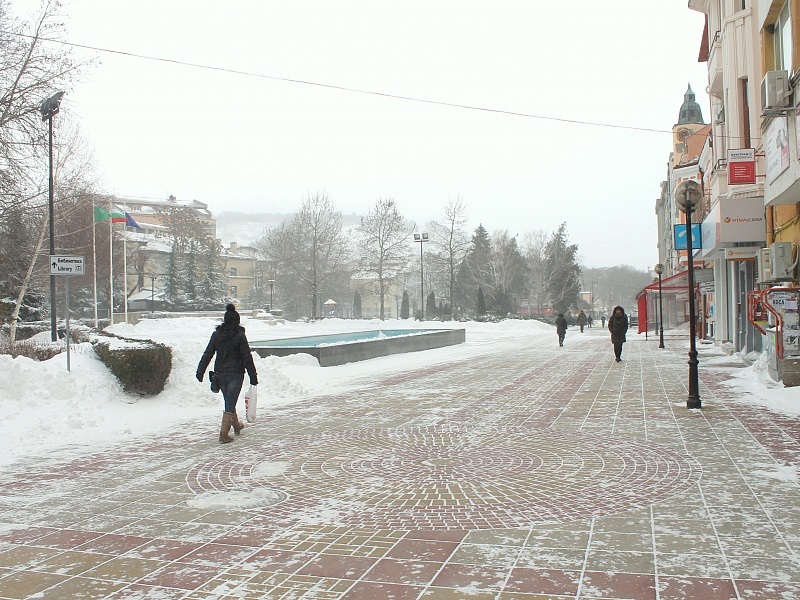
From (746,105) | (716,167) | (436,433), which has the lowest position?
(436,433)

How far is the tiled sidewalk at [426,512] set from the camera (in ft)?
13.4

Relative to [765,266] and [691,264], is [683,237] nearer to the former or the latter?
[765,266]

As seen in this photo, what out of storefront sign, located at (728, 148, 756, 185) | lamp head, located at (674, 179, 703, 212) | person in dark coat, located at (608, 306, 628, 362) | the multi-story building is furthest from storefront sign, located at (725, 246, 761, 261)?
lamp head, located at (674, 179, 703, 212)

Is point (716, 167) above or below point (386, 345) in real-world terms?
above

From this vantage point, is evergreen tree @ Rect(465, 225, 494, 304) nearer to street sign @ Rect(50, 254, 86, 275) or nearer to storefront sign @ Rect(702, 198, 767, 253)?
storefront sign @ Rect(702, 198, 767, 253)

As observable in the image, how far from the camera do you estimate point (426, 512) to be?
554cm

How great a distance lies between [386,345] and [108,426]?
14564mm

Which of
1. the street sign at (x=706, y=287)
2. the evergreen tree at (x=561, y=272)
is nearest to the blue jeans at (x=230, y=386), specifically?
the street sign at (x=706, y=287)

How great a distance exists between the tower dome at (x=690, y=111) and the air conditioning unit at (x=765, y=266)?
7082 cm

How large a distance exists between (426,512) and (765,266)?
12.1 m

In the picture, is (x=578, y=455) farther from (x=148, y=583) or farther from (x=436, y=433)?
(x=148, y=583)

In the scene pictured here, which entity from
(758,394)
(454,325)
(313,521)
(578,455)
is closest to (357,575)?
(313,521)

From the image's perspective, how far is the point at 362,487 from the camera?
6402 millimetres

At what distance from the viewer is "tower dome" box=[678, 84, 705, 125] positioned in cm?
7850
